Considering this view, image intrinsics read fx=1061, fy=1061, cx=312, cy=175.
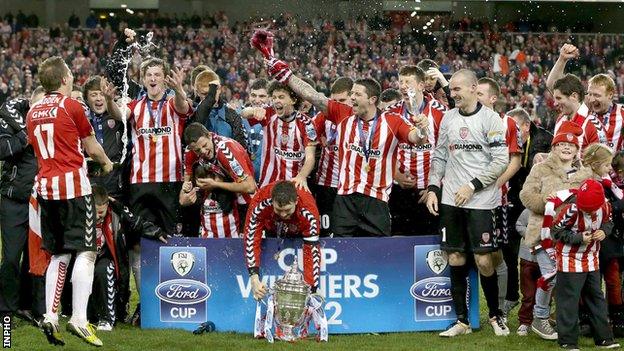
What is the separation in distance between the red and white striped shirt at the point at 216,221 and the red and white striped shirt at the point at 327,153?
0.93m

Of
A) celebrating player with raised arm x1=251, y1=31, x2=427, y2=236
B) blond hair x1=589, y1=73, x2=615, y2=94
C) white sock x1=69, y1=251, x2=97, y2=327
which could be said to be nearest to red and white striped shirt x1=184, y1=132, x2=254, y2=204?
celebrating player with raised arm x1=251, y1=31, x2=427, y2=236

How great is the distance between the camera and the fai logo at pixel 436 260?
340 inches

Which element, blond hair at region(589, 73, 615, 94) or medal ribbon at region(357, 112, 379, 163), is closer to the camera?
medal ribbon at region(357, 112, 379, 163)

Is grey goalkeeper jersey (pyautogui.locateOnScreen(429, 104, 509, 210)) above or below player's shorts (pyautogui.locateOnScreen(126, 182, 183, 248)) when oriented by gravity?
above

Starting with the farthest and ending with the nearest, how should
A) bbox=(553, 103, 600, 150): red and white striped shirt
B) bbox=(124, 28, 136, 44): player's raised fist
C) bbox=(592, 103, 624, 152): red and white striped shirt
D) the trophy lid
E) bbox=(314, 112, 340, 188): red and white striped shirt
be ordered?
bbox=(124, 28, 136, 44): player's raised fist, bbox=(314, 112, 340, 188): red and white striped shirt, bbox=(592, 103, 624, 152): red and white striped shirt, bbox=(553, 103, 600, 150): red and white striped shirt, the trophy lid

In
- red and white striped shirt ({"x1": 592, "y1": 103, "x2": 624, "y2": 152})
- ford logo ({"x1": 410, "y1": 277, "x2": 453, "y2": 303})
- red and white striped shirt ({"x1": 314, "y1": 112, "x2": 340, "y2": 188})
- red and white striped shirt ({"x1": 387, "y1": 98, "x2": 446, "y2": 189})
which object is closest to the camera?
ford logo ({"x1": 410, "y1": 277, "x2": 453, "y2": 303})

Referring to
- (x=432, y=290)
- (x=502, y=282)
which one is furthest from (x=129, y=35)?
(x=502, y=282)

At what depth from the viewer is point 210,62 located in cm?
3309

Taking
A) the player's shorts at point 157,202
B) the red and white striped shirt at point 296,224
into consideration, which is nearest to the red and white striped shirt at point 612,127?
the red and white striped shirt at point 296,224

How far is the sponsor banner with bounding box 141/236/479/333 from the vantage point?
8547 mm

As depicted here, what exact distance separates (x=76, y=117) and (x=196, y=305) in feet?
6.44

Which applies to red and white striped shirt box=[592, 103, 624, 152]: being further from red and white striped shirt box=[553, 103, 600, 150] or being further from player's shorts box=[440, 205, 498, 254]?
player's shorts box=[440, 205, 498, 254]

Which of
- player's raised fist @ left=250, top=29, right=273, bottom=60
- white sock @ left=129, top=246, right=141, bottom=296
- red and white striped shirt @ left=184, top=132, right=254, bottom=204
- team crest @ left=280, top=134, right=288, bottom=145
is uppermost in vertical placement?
player's raised fist @ left=250, top=29, right=273, bottom=60

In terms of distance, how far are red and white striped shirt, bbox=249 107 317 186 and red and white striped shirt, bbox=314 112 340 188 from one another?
3.8 inches
